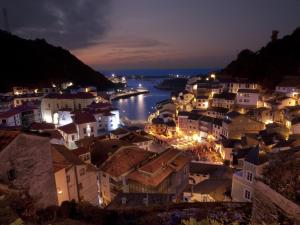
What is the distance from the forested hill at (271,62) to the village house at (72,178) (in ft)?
132

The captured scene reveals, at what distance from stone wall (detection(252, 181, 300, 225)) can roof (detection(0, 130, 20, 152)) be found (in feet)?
25.3

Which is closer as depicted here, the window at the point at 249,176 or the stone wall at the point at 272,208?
the stone wall at the point at 272,208

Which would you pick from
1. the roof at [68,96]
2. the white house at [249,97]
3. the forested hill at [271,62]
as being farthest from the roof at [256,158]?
the roof at [68,96]

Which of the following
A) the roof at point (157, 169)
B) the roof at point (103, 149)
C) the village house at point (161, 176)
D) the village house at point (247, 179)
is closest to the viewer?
the village house at point (247, 179)

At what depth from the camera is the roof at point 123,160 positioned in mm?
16641

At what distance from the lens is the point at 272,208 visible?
5.14 m

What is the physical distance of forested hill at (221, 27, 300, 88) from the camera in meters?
45.4

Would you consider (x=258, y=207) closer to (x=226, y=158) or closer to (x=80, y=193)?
(x=80, y=193)

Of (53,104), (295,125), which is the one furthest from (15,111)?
(295,125)

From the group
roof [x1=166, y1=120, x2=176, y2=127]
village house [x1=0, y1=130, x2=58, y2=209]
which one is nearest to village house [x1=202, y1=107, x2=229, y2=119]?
roof [x1=166, y1=120, x2=176, y2=127]

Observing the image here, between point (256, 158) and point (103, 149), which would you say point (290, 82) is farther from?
point (103, 149)

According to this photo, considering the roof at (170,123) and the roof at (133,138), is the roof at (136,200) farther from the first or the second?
the roof at (170,123)

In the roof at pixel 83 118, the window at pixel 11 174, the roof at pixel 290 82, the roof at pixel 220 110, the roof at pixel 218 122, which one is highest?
the roof at pixel 290 82

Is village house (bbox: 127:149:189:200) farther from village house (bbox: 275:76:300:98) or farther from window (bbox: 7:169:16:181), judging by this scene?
village house (bbox: 275:76:300:98)
